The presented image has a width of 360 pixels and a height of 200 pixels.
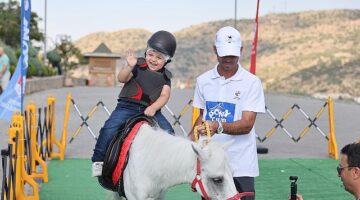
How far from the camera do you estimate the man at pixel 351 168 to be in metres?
3.84

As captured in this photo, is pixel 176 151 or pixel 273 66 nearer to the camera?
pixel 176 151

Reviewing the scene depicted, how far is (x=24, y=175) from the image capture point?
306 inches

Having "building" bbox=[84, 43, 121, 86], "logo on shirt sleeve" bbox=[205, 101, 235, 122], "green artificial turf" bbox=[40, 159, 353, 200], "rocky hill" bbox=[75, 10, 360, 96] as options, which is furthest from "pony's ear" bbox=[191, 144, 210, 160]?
"building" bbox=[84, 43, 121, 86]

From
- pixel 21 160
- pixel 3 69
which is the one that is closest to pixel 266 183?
pixel 21 160

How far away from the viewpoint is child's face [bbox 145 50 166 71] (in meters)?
5.53

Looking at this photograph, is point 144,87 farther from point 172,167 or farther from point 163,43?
point 172,167

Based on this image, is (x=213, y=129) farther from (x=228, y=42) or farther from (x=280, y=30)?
(x=280, y=30)

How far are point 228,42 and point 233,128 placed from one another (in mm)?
621

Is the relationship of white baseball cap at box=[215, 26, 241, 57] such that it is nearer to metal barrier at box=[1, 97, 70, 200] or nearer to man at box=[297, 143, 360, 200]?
man at box=[297, 143, 360, 200]

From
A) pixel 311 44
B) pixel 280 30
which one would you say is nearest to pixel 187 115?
pixel 311 44

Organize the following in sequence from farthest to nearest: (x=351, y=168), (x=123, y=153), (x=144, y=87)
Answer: (x=144, y=87), (x=123, y=153), (x=351, y=168)

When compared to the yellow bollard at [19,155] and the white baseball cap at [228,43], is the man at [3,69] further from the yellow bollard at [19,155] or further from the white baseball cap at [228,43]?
the white baseball cap at [228,43]

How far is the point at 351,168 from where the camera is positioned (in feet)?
12.7

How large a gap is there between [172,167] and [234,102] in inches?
30.1
